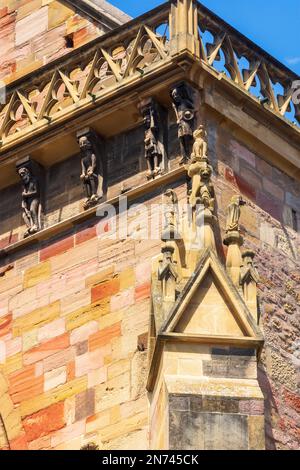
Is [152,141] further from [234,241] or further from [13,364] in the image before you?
[13,364]

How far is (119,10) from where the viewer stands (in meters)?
27.7

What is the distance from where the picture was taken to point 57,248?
25188 mm

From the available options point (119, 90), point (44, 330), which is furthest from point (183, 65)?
point (44, 330)

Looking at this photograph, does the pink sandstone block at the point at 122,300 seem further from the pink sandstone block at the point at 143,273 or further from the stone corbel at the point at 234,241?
the stone corbel at the point at 234,241

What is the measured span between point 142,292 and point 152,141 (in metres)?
1.75

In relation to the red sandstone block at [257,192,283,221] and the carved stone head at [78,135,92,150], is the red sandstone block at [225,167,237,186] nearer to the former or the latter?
the red sandstone block at [257,192,283,221]

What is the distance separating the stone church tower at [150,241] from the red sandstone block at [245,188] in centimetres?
1

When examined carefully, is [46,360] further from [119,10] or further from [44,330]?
[119,10]

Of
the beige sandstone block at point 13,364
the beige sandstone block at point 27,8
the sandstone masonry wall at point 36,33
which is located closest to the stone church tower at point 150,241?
the beige sandstone block at point 13,364

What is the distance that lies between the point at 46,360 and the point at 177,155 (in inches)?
97.1

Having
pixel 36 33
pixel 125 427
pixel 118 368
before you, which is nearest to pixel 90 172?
pixel 118 368

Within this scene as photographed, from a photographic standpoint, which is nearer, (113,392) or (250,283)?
(250,283)
